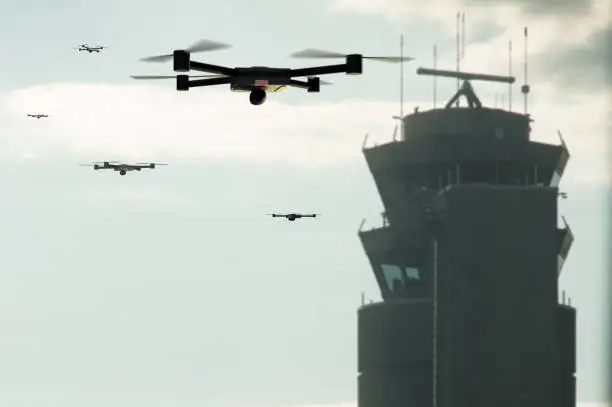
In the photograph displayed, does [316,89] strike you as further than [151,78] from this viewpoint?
Yes

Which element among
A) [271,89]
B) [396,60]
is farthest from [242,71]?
[396,60]

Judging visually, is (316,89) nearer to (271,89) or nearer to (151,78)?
(271,89)

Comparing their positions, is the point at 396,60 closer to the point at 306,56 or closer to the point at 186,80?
the point at 306,56

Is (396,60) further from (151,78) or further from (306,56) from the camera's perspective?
(151,78)

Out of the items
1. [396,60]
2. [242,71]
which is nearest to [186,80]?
[242,71]

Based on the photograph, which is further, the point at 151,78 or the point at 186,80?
the point at 186,80
